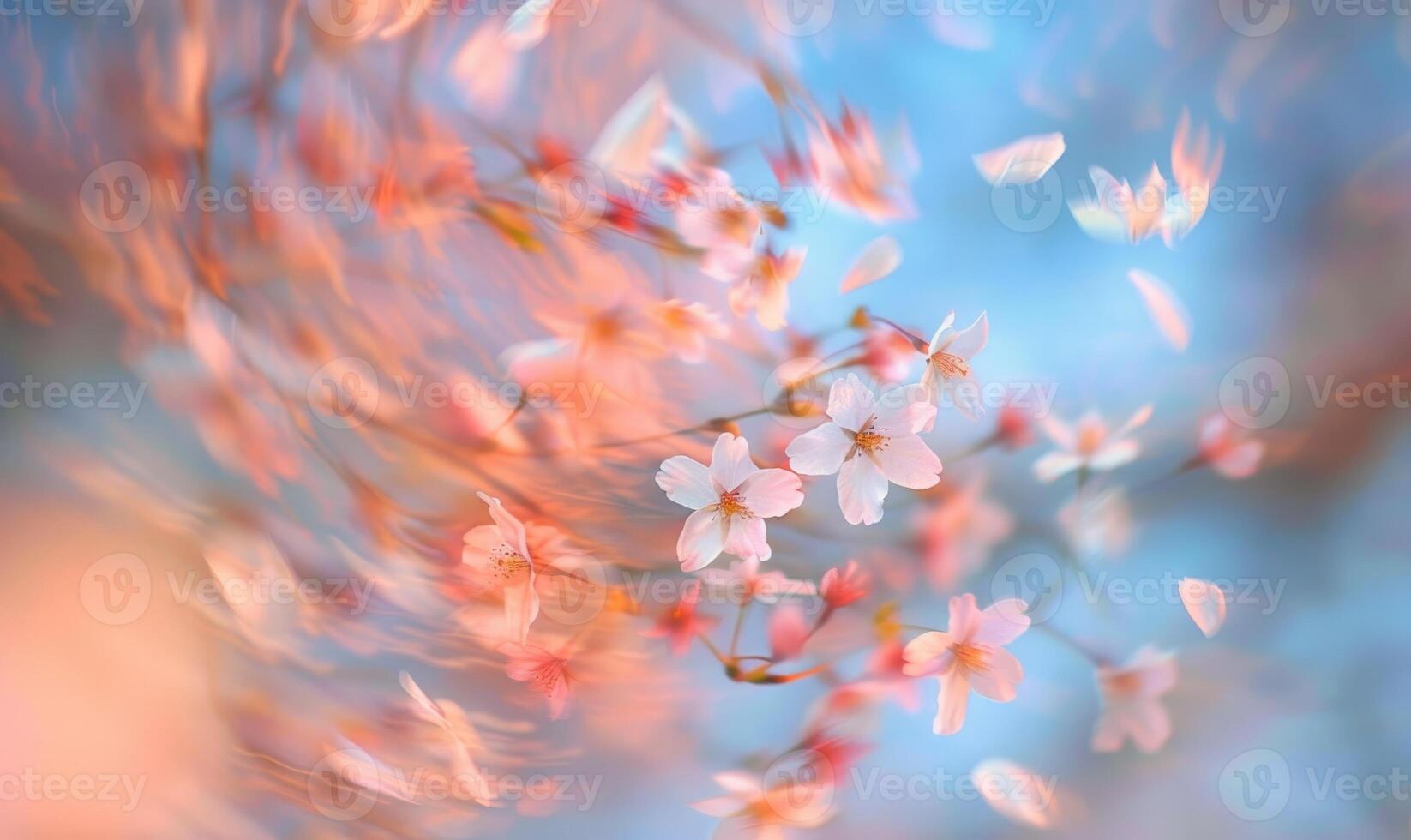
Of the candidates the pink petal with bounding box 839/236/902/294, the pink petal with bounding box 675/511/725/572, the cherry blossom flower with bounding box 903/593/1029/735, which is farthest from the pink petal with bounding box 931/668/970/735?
the pink petal with bounding box 839/236/902/294

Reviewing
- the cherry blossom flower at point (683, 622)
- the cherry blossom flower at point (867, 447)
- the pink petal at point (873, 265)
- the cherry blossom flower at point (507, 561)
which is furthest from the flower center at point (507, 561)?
the pink petal at point (873, 265)

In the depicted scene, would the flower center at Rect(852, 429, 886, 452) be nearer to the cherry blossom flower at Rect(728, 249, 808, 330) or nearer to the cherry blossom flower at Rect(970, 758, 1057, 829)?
the cherry blossom flower at Rect(728, 249, 808, 330)

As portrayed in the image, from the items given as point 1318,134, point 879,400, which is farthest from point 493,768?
point 1318,134

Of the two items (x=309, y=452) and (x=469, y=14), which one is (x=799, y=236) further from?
(x=309, y=452)

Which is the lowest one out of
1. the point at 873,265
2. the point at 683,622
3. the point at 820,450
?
the point at 683,622

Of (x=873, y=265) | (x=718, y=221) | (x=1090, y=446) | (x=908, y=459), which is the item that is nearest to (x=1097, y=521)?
(x=1090, y=446)

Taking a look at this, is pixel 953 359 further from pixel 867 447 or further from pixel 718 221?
pixel 718 221

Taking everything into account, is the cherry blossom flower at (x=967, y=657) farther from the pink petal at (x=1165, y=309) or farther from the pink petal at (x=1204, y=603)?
the pink petal at (x=1165, y=309)
